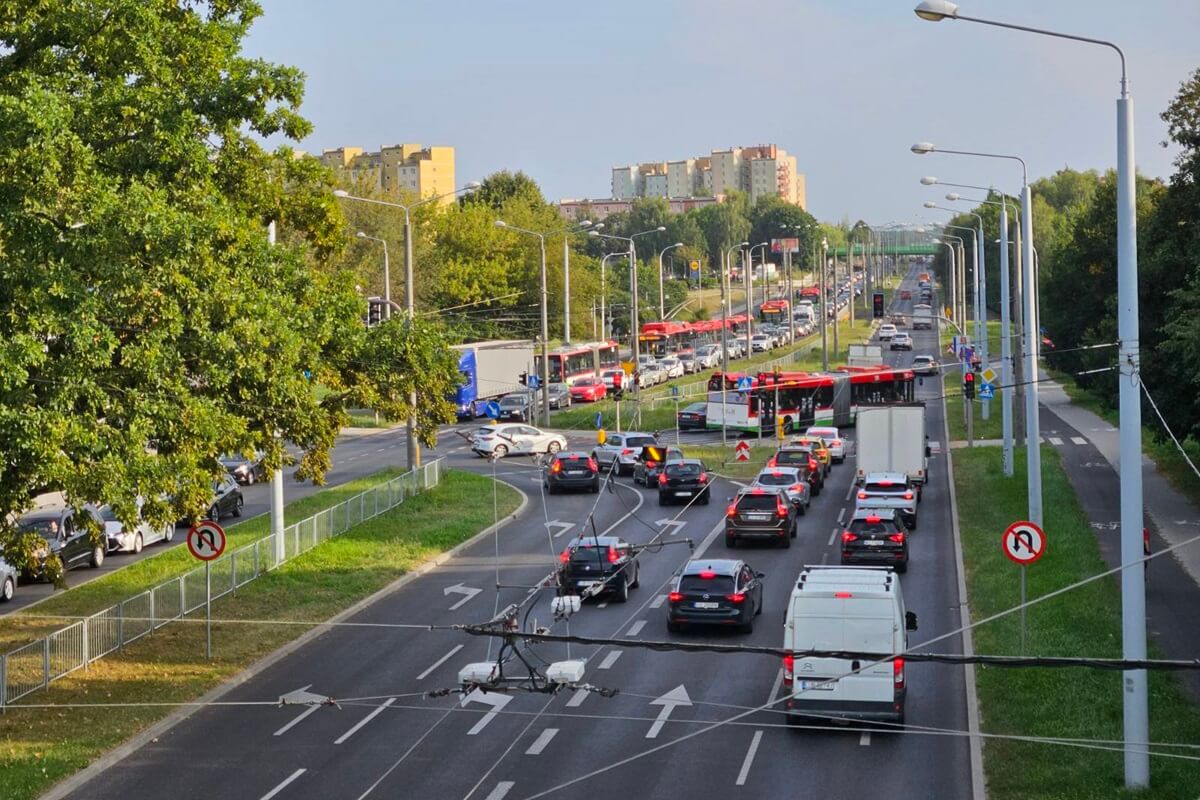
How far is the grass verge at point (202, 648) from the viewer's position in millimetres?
19984

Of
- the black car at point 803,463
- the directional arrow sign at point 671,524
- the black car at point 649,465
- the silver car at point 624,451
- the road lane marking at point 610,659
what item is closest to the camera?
the road lane marking at point 610,659

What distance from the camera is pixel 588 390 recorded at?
268 ft

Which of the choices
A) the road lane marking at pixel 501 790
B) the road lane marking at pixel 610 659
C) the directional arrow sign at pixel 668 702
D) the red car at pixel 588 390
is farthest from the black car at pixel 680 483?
the red car at pixel 588 390

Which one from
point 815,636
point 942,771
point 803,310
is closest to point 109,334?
point 815,636

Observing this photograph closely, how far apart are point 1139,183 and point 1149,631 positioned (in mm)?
73607

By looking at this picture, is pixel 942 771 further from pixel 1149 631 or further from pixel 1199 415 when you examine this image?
pixel 1199 415

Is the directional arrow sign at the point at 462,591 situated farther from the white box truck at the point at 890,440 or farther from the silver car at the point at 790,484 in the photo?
the white box truck at the point at 890,440

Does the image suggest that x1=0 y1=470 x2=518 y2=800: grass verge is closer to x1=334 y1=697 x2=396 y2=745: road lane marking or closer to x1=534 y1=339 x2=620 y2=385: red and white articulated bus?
x1=334 y1=697 x2=396 y2=745: road lane marking

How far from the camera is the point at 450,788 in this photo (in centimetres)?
1816

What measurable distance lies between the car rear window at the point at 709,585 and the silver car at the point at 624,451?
83.2 ft

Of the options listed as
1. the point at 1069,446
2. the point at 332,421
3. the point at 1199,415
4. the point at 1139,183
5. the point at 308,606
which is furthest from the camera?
the point at 1139,183

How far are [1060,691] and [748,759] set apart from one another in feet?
16.3

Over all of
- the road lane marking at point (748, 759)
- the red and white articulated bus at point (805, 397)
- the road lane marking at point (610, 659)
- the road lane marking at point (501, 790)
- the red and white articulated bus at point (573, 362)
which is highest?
the red and white articulated bus at point (573, 362)

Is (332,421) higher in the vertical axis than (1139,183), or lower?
lower
